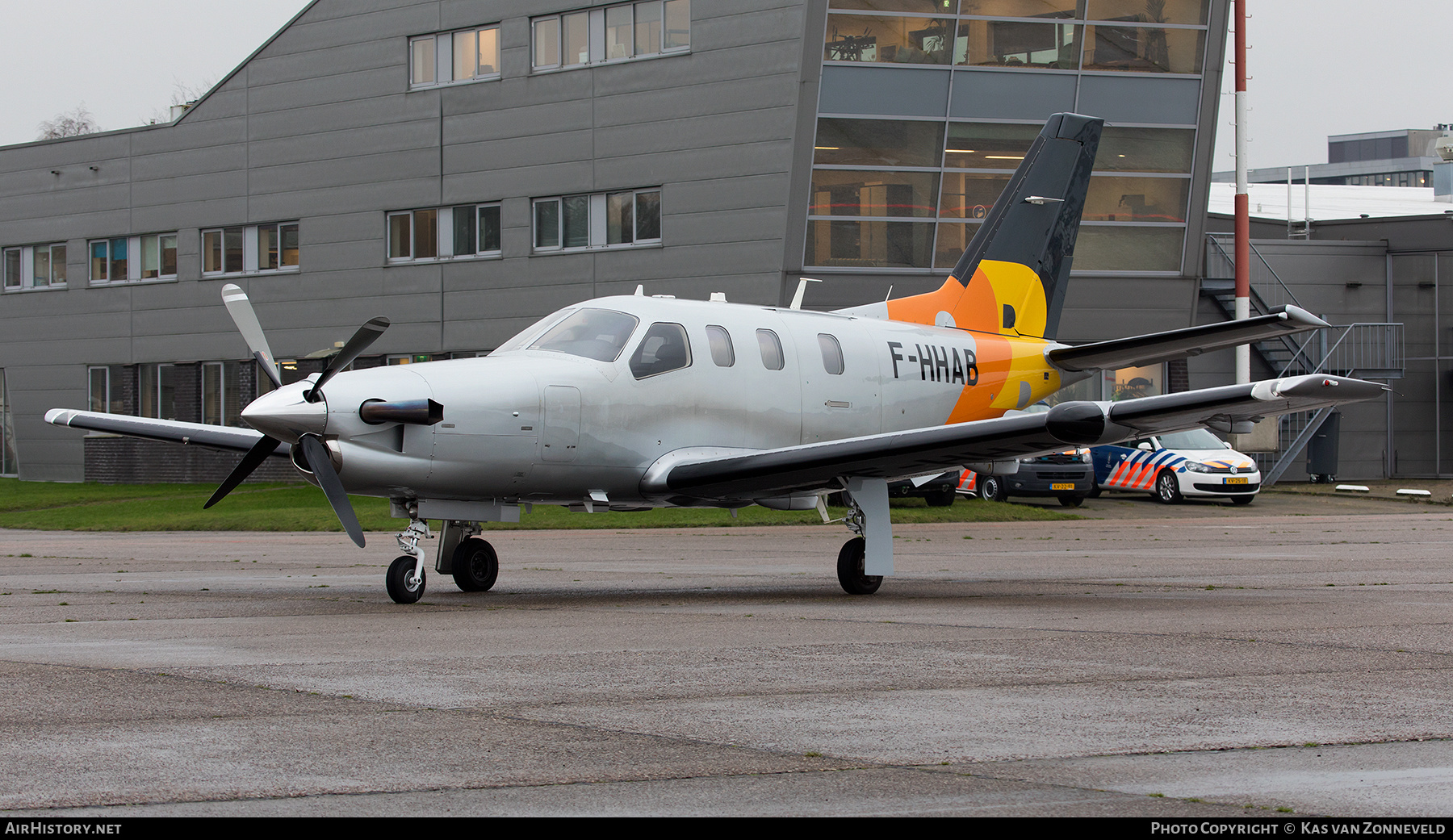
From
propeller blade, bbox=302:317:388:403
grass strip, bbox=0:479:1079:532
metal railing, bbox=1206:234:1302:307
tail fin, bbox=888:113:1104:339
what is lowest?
grass strip, bbox=0:479:1079:532

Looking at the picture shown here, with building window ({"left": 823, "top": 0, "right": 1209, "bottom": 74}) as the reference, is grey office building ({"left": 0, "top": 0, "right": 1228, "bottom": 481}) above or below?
below

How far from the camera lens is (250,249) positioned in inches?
1692

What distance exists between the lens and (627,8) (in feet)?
119

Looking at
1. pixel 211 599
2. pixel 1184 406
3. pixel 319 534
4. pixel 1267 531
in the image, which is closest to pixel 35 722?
pixel 211 599

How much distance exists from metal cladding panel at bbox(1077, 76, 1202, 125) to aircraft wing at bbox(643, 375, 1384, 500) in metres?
24.0

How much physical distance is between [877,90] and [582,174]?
8.39 m

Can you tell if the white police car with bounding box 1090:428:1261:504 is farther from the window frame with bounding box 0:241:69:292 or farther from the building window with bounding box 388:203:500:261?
the window frame with bounding box 0:241:69:292

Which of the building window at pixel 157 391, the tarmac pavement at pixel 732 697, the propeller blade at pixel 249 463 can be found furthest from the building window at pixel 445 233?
the propeller blade at pixel 249 463

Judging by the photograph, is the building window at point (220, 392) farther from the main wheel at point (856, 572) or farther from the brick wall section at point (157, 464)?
the main wheel at point (856, 572)

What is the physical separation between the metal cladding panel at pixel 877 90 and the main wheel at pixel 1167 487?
34.5 feet

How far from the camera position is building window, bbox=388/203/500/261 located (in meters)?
39.1

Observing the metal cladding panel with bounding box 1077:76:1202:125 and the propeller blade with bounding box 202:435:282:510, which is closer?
the propeller blade with bounding box 202:435:282:510

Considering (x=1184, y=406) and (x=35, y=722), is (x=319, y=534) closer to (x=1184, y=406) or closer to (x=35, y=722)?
(x=1184, y=406)

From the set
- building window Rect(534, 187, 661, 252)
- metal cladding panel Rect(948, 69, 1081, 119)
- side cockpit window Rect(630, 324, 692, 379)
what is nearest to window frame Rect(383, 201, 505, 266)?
building window Rect(534, 187, 661, 252)
